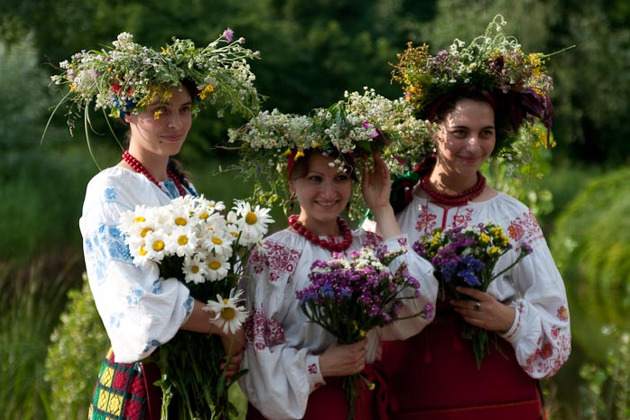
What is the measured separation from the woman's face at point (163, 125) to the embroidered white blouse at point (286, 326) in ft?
1.71

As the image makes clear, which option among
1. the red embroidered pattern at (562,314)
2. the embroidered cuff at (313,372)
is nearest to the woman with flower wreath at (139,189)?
the embroidered cuff at (313,372)

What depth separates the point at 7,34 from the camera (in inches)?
664

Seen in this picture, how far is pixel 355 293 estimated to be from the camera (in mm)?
3457

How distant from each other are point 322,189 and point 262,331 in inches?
23.0

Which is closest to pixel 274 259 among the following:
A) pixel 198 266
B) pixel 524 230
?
pixel 198 266

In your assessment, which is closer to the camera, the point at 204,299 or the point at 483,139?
the point at 204,299

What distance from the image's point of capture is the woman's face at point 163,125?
11.9 ft

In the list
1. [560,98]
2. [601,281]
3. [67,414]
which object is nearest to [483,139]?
[67,414]

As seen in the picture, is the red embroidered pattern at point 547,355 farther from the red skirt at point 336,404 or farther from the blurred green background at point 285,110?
the blurred green background at point 285,110

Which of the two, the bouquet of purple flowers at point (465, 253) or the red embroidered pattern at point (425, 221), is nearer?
the bouquet of purple flowers at point (465, 253)

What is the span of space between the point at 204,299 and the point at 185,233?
314 millimetres

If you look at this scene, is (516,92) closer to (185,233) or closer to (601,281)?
(185,233)

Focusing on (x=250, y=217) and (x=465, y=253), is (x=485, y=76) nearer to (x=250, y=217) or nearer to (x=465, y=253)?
(x=465, y=253)

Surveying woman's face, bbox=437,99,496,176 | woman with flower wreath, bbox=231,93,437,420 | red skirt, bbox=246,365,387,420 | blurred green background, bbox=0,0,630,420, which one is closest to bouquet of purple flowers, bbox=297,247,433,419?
woman with flower wreath, bbox=231,93,437,420
